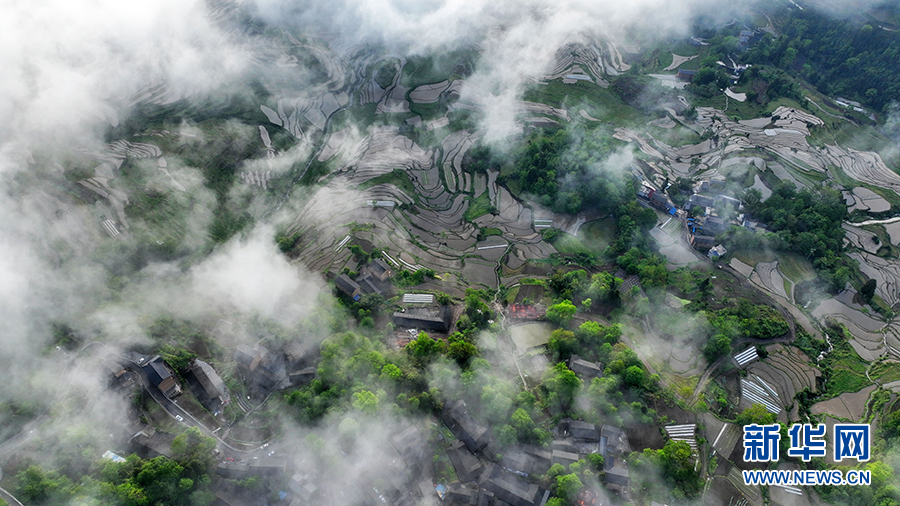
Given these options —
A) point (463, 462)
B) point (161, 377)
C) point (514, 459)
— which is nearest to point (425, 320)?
point (463, 462)

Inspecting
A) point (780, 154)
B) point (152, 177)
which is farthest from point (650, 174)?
point (152, 177)

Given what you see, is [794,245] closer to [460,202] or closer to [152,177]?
[460,202]

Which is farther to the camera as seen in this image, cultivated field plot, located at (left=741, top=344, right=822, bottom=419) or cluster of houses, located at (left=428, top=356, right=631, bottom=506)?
cultivated field plot, located at (left=741, top=344, right=822, bottom=419)

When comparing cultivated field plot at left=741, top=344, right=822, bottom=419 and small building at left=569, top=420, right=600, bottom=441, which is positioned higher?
small building at left=569, top=420, right=600, bottom=441

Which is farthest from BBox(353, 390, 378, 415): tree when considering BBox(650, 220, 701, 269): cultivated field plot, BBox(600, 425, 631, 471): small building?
BBox(650, 220, 701, 269): cultivated field plot

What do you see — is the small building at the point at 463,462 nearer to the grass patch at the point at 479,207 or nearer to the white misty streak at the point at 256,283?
the white misty streak at the point at 256,283

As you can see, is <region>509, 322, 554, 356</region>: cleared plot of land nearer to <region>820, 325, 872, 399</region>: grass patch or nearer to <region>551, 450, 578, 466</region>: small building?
<region>551, 450, 578, 466</region>: small building
